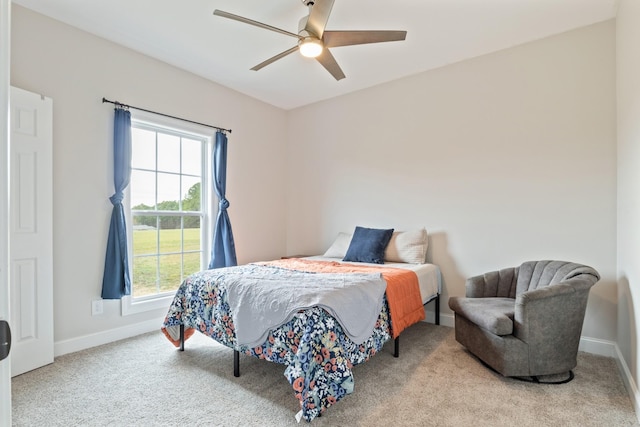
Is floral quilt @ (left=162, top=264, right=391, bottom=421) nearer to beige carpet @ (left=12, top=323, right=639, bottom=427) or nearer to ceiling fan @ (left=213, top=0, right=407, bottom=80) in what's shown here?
beige carpet @ (left=12, top=323, right=639, bottom=427)

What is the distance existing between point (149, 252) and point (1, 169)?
10.5ft

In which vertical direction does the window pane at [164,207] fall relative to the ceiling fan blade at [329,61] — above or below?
below

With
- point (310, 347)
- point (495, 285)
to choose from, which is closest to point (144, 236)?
point (310, 347)

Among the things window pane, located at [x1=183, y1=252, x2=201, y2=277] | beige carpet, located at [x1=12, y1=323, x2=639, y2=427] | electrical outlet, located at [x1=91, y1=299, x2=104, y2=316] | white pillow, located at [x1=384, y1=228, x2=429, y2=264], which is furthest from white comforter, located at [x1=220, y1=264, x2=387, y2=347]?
window pane, located at [x1=183, y1=252, x2=201, y2=277]

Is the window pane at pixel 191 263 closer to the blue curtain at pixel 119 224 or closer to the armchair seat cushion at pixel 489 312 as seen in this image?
the blue curtain at pixel 119 224

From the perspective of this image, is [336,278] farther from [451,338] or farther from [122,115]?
[122,115]

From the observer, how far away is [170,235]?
3.69m

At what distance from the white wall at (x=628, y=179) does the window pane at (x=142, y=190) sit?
406cm

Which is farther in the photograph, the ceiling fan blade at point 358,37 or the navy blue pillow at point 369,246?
the navy blue pillow at point 369,246

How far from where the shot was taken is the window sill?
3202mm

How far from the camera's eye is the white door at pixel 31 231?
2441 mm

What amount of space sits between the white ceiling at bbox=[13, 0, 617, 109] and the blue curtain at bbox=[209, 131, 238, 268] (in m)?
0.87

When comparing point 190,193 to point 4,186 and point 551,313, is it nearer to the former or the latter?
point 4,186

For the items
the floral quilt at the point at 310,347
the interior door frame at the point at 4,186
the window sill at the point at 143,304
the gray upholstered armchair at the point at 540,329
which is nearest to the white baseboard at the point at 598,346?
the gray upholstered armchair at the point at 540,329
